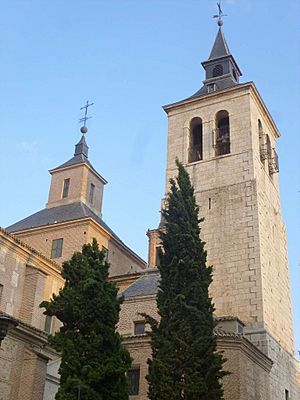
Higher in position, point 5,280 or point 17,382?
point 5,280

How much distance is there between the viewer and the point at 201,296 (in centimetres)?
1513

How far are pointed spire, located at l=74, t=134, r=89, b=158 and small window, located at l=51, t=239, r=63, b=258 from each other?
8.14m

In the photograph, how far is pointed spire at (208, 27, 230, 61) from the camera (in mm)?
34366

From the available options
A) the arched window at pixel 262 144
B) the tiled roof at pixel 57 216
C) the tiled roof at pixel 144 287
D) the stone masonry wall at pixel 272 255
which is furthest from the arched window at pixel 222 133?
the tiled roof at pixel 144 287

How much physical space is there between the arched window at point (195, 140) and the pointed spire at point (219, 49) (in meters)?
5.09

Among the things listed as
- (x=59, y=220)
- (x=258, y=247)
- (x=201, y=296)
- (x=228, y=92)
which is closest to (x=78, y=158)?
(x=59, y=220)

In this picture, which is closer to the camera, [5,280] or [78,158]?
[5,280]

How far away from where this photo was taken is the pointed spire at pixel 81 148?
1467 inches

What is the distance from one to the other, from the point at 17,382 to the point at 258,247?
1207cm

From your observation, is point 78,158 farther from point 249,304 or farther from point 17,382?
point 17,382

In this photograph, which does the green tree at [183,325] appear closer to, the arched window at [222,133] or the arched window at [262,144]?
the arched window at [222,133]

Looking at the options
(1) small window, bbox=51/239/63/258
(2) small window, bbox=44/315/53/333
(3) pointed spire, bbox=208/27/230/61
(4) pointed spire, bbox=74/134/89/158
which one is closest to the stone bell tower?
(3) pointed spire, bbox=208/27/230/61

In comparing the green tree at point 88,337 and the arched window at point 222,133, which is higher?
the arched window at point 222,133

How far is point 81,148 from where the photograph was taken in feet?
123
